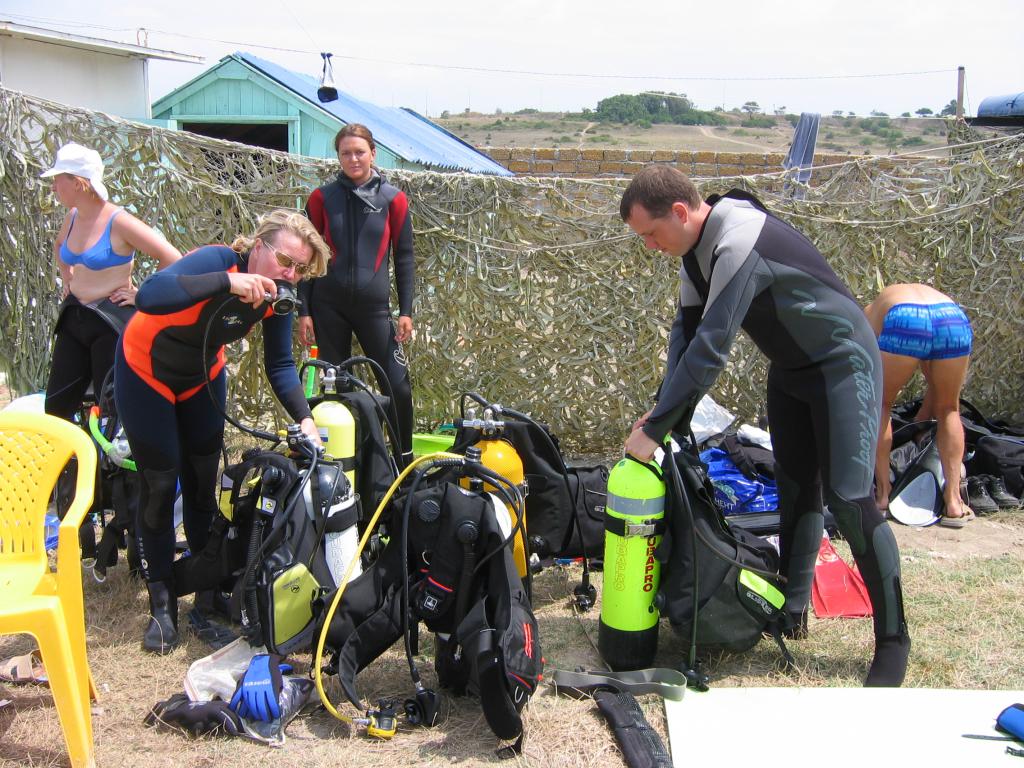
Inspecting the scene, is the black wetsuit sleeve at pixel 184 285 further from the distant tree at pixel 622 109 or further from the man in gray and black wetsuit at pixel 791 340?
the distant tree at pixel 622 109

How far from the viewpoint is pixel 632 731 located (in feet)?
9.02

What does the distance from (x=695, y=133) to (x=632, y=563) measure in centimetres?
4482

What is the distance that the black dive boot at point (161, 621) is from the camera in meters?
3.28

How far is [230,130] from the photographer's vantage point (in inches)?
570

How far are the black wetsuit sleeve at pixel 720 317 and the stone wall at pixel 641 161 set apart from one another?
34.0 ft

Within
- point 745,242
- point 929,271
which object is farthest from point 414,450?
point 929,271

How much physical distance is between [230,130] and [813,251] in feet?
44.0

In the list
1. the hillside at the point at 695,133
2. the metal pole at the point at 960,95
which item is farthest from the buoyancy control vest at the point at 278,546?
the hillside at the point at 695,133

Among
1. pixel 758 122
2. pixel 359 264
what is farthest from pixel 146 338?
pixel 758 122

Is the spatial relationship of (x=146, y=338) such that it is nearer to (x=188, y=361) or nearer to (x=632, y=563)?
(x=188, y=361)

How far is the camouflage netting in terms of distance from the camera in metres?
5.28

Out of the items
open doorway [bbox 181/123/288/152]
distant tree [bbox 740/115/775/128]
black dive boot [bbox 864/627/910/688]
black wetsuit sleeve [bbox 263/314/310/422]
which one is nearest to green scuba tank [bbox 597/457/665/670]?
black dive boot [bbox 864/627/910/688]

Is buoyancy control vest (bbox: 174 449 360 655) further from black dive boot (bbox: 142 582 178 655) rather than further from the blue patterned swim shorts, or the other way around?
the blue patterned swim shorts

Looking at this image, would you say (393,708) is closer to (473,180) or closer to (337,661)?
(337,661)
